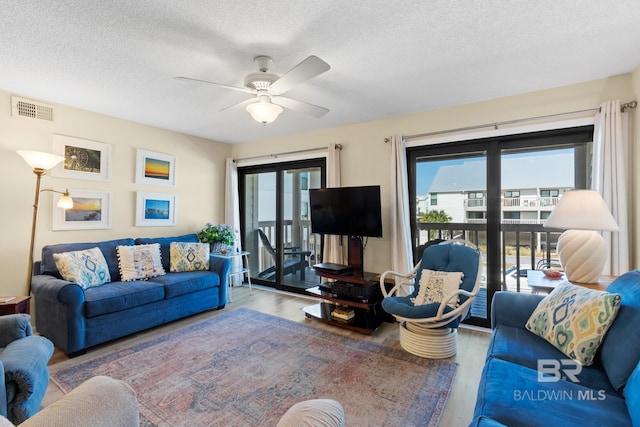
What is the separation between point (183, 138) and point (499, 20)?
4281 millimetres

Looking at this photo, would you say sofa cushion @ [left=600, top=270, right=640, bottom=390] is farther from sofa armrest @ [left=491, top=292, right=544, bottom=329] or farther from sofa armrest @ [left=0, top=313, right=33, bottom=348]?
sofa armrest @ [left=0, top=313, right=33, bottom=348]

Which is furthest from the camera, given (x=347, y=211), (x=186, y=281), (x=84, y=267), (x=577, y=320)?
(x=347, y=211)

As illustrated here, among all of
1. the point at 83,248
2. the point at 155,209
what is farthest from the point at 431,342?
the point at 155,209

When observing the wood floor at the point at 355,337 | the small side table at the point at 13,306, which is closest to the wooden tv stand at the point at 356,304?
the wood floor at the point at 355,337

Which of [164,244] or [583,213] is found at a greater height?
[583,213]

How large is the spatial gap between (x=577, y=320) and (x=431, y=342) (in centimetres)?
120

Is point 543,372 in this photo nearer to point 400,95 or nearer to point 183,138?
point 400,95

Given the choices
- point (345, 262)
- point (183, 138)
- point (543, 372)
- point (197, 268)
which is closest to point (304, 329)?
point (345, 262)

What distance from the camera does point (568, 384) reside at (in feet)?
4.57

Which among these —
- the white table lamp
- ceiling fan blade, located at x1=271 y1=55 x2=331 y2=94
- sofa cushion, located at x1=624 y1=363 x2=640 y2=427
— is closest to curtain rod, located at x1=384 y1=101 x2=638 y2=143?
the white table lamp

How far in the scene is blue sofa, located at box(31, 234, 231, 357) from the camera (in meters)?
2.63

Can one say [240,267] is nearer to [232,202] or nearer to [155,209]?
[232,202]

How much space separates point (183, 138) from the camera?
4.64 m

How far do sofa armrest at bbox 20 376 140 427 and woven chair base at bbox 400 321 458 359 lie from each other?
2.30 metres
